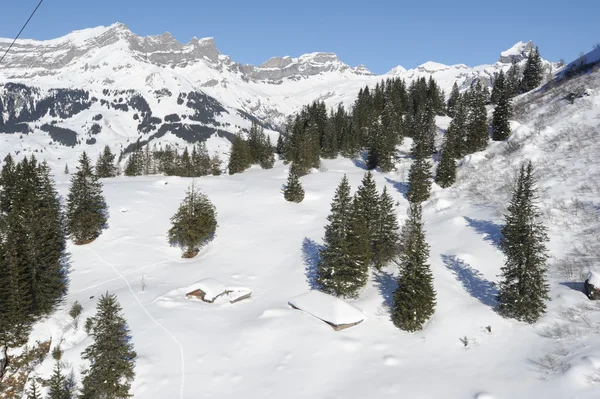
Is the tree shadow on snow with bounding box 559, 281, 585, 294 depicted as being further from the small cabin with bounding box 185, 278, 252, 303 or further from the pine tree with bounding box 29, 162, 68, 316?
the pine tree with bounding box 29, 162, 68, 316

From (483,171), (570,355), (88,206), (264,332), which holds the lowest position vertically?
(264,332)

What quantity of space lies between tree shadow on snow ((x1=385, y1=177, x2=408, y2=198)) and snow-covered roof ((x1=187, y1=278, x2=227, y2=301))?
143ft

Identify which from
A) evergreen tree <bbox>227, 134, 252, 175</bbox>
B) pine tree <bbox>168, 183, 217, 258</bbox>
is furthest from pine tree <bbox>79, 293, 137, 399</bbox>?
evergreen tree <bbox>227, 134, 252, 175</bbox>

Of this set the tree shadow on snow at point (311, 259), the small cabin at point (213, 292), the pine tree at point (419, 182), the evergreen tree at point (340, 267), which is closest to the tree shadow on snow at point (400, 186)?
the pine tree at point (419, 182)

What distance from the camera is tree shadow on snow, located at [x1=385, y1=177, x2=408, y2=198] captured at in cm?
7254

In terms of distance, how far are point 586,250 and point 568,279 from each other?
6.34m

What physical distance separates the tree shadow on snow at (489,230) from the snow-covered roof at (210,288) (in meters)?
34.8

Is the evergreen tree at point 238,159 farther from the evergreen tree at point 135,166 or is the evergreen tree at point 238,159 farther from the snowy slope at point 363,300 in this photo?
the evergreen tree at point 135,166

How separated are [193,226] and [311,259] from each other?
19.0 m

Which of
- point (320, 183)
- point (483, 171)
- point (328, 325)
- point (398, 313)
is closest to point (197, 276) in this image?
point (328, 325)

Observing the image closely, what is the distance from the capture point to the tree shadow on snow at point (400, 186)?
7254 cm

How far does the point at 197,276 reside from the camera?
156 feet

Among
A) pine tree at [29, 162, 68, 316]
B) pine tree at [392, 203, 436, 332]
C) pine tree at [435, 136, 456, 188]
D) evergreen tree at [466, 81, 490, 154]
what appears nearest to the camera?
pine tree at [392, 203, 436, 332]

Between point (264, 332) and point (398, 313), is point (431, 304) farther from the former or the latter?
point (264, 332)
